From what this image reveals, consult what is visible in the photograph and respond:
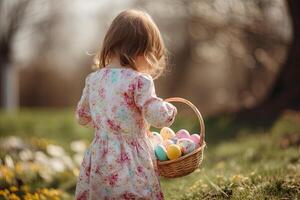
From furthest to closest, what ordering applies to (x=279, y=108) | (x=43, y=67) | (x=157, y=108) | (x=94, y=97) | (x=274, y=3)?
(x=43, y=67), (x=274, y=3), (x=279, y=108), (x=94, y=97), (x=157, y=108)

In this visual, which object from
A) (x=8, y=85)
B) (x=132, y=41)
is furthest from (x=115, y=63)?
(x=8, y=85)

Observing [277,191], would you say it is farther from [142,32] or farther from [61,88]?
[61,88]

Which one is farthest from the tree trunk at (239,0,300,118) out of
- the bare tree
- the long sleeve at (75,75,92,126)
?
the bare tree

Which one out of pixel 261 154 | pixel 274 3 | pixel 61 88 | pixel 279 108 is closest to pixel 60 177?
pixel 261 154

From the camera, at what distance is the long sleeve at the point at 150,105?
11.9ft

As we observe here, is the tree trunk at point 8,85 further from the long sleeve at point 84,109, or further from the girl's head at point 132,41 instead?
the girl's head at point 132,41

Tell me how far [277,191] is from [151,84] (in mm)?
1070

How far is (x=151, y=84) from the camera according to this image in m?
3.68

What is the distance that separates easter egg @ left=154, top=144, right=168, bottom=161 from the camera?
12.4ft

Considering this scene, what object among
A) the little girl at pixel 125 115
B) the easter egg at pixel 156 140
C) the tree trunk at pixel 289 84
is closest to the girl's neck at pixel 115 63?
the little girl at pixel 125 115

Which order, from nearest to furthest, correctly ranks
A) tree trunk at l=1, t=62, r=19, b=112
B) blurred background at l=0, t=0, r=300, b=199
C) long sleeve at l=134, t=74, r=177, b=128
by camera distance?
long sleeve at l=134, t=74, r=177, b=128 → blurred background at l=0, t=0, r=300, b=199 → tree trunk at l=1, t=62, r=19, b=112

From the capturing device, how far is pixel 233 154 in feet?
21.7

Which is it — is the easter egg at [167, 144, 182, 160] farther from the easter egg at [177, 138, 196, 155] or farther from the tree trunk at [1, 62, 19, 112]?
the tree trunk at [1, 62, 19, 112]

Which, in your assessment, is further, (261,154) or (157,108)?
A: (261,154)
